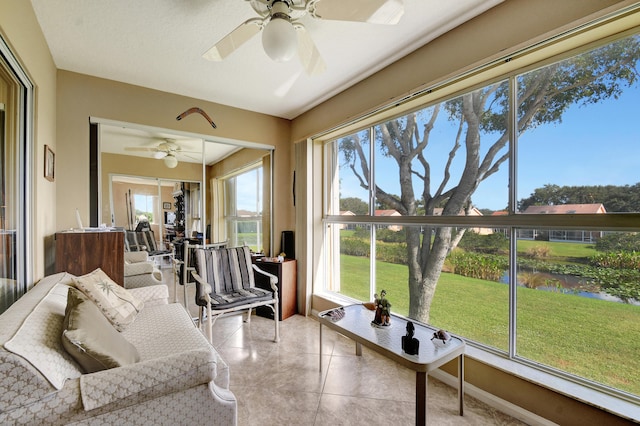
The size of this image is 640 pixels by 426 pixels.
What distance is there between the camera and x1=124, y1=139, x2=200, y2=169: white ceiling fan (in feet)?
10.3

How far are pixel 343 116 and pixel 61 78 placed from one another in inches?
108

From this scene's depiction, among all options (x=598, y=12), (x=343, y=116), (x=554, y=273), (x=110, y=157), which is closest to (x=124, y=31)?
(x=110, y=157)

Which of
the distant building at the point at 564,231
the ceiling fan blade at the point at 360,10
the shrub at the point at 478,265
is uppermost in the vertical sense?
the ceiling fan blade at the point at 360,10

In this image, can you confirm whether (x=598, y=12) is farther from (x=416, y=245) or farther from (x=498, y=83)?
(x=416, y=245)

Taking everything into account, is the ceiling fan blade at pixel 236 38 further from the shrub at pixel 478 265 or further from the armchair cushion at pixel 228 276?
the shrub at pixel 478 265

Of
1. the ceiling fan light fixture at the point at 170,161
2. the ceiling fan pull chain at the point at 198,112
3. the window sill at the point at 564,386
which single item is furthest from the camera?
the ceiling fan light fixture at the point at 170,161

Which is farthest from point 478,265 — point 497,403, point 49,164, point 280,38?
point 49,164

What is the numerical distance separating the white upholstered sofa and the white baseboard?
1.63 m

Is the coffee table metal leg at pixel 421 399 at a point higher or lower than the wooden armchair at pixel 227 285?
lower

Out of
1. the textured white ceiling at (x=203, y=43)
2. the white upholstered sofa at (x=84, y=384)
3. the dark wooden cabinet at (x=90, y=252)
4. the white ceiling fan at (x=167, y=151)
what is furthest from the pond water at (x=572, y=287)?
the white ceiling fan at (x=167, y=151)

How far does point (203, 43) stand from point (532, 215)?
8.98 feet

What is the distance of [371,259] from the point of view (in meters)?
3.02

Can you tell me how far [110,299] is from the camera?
189 centimetres

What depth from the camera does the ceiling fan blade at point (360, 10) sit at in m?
1.42
